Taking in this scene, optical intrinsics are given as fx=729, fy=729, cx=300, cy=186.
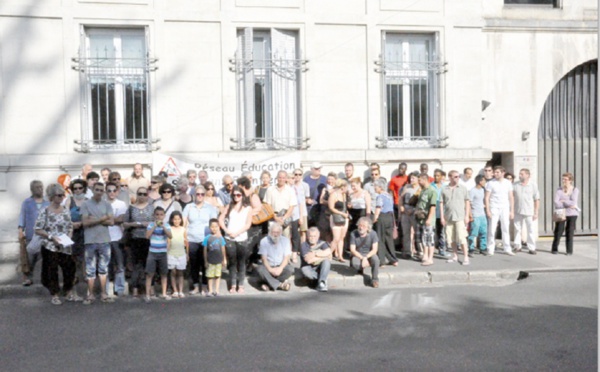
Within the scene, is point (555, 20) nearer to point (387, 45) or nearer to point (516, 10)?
point (516, 10)

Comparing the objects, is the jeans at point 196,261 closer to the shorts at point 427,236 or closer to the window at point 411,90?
the shorts at point 427,236

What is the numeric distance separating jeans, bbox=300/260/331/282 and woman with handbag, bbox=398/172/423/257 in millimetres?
2803

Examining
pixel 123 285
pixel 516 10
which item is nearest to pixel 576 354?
pixel 123 285

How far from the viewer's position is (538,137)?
16969 mm

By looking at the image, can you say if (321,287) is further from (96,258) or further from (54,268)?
(54,268)

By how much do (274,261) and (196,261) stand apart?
124 cm

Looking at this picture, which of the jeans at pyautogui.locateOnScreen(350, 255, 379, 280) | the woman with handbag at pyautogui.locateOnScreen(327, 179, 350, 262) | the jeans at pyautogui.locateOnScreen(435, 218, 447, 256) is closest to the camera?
the jeans at pyautogui.locateOnScreen(350, 255, 379, 280)

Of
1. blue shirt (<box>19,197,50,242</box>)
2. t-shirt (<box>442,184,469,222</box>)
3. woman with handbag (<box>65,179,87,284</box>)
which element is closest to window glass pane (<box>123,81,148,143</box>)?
woman with handbag (<box>65,179,87,284</box>)

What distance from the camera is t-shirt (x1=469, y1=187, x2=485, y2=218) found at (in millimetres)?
14328

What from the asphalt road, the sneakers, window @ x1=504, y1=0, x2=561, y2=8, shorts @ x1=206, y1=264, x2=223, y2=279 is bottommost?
the asphalt road

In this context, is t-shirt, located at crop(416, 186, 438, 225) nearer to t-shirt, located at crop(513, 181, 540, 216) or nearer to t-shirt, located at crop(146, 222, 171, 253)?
t-shirt, located at crop(513, 181, 540, 216)

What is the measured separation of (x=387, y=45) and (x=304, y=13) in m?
2.00

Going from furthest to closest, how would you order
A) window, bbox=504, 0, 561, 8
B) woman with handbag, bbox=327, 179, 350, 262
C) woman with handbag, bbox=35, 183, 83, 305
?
window, bbox=504, 0, 561, 8 → woman with handbag, bbox=327, 179, 350, 262 → woman with handbag, bbox=35, 183, 83, 305

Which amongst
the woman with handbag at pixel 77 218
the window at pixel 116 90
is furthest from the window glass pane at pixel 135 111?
the woman with handbag at pixel 77 218
